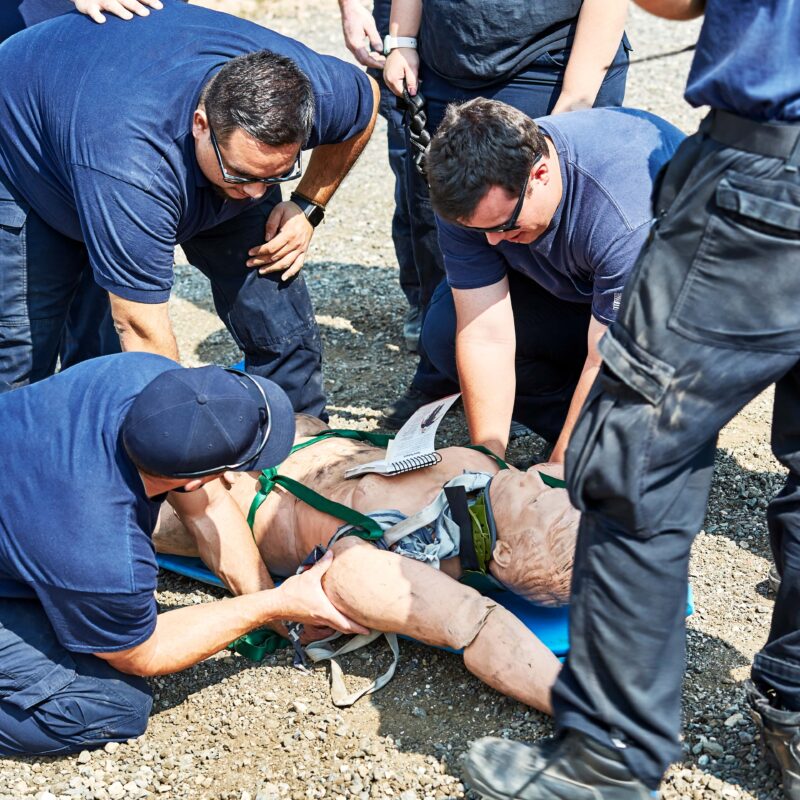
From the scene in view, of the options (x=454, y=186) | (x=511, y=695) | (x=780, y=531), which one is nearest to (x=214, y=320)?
(x=454, y=186)

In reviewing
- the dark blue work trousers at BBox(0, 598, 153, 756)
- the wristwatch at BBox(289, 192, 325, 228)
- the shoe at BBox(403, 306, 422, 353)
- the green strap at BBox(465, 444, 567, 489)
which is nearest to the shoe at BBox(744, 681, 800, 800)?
the green strap at BBox(465, 444, 567, 489)

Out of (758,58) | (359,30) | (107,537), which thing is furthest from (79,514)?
(359,30)

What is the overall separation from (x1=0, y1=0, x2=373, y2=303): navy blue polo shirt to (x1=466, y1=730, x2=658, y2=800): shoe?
72.7 inches

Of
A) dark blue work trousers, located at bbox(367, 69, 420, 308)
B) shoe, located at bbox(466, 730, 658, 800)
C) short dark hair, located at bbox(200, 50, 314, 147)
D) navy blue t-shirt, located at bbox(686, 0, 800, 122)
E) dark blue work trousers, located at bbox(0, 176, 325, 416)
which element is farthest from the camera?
dark blue work trousers, located at bbox(367, 69, 420, 308)

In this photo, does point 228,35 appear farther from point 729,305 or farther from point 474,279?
point 729,305

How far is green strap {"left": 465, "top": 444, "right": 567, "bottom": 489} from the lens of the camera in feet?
9.64

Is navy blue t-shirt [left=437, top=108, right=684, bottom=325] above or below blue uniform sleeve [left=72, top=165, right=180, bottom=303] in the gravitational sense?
above

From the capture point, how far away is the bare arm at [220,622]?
276 centimetres

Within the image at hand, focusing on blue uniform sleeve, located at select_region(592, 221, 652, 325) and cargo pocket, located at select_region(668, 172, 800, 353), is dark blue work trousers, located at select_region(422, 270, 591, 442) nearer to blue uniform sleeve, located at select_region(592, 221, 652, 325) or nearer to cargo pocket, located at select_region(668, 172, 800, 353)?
blue uniform sleeve, located at select_region(592, 221, 652, 325)

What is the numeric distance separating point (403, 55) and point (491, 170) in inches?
59.0

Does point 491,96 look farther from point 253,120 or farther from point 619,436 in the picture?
point 619,436

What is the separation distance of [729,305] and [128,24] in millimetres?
2313

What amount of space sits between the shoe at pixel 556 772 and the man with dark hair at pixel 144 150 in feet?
5.91

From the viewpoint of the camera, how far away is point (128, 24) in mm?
3373
